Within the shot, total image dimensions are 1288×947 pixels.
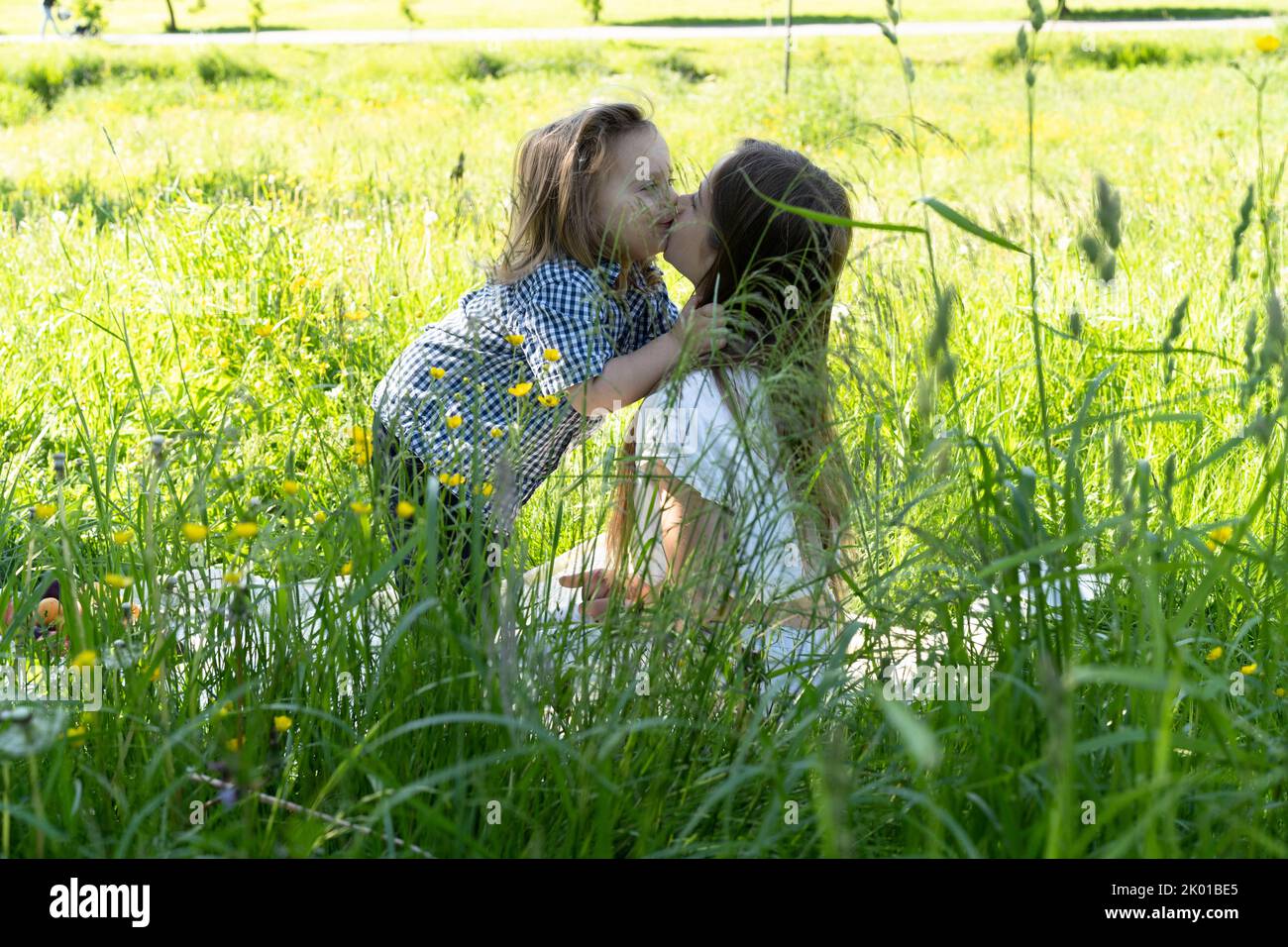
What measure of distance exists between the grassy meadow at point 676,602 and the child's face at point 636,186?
150mm

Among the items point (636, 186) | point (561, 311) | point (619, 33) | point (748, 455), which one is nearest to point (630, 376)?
point (561, 311)

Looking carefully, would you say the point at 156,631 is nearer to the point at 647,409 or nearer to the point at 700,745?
the point at 700,745

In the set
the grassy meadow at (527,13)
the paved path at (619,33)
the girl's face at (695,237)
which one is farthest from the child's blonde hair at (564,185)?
the grassy meadow at (527,13)

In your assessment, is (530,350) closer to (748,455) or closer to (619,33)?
(748,455)

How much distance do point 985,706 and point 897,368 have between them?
5.32 ft

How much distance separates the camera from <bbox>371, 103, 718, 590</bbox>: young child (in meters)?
2.43

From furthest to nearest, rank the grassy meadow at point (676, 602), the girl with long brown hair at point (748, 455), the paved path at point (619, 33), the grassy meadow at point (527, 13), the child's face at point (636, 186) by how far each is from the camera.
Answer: the grassy meadow at point (527, 13), the paved path at point (619, 33), the child's face at point (636, 186), the girl with long brown hair at point (748, 455), the grassy meadow at point (676, 602)

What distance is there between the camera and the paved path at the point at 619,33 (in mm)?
21281

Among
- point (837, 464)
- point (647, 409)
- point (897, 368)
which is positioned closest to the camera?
point (837, 464)

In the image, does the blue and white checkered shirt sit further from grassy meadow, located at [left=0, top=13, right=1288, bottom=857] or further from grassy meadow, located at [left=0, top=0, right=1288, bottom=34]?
grassy meadow, located at [left=0, top=0, right=1288, bottom=34]

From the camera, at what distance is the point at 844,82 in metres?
13.0

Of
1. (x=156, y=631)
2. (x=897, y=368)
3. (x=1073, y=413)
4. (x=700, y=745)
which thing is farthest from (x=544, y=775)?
(x=1073, y=413)

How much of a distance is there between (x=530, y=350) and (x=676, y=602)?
1.19 metres

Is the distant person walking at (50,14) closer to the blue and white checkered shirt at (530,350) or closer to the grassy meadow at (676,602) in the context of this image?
the grassy meadow at (676,602)
